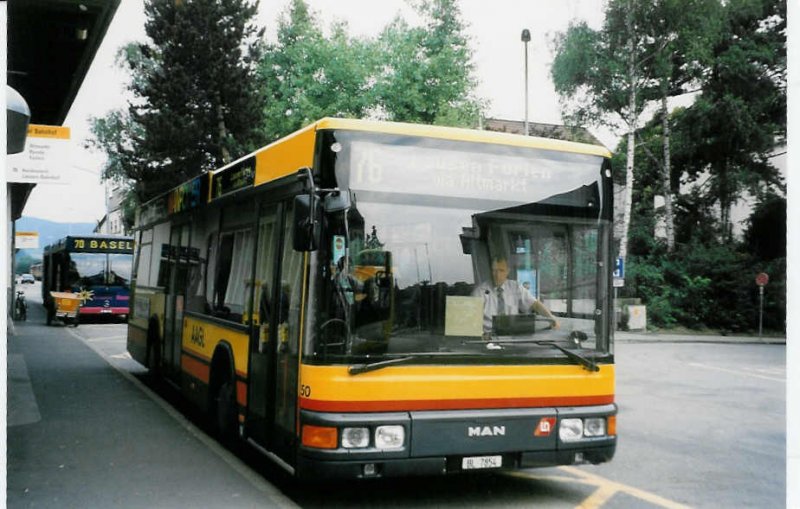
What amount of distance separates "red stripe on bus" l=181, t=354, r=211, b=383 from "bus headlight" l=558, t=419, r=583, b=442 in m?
3.72

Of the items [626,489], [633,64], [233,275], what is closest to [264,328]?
[233,275]

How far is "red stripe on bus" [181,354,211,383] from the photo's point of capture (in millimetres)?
8235

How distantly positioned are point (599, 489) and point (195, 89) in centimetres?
2102

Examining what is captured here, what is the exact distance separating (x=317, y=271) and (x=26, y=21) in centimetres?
603

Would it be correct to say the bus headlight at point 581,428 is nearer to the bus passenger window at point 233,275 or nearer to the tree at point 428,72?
the bus passenger window at point 233,275

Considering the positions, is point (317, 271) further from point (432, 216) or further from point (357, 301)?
point (432, 216)

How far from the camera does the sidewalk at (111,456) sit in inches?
241

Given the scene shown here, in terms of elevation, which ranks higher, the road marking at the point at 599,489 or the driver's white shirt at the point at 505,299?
the driver's white shirt at the point at 505,299

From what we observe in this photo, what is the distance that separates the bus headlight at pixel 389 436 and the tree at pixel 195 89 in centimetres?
1686

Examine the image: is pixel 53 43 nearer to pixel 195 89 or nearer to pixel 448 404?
pixel 448 404

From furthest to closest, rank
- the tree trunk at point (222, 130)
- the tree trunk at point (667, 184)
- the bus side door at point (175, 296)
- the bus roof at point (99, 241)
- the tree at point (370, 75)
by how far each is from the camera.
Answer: the tree trunk at point (667, 184), the bus roof at point (99, 241), the tree trunk at point (222, 130), the tree at point (370, 75), the bus side door at point (175, 296)

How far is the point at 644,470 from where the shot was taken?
24.6 ft

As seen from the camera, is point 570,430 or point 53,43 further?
point 53,43

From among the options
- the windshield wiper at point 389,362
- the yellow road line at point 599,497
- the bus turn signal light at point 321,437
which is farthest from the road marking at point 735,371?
the bus turn signal light at point 321,437
